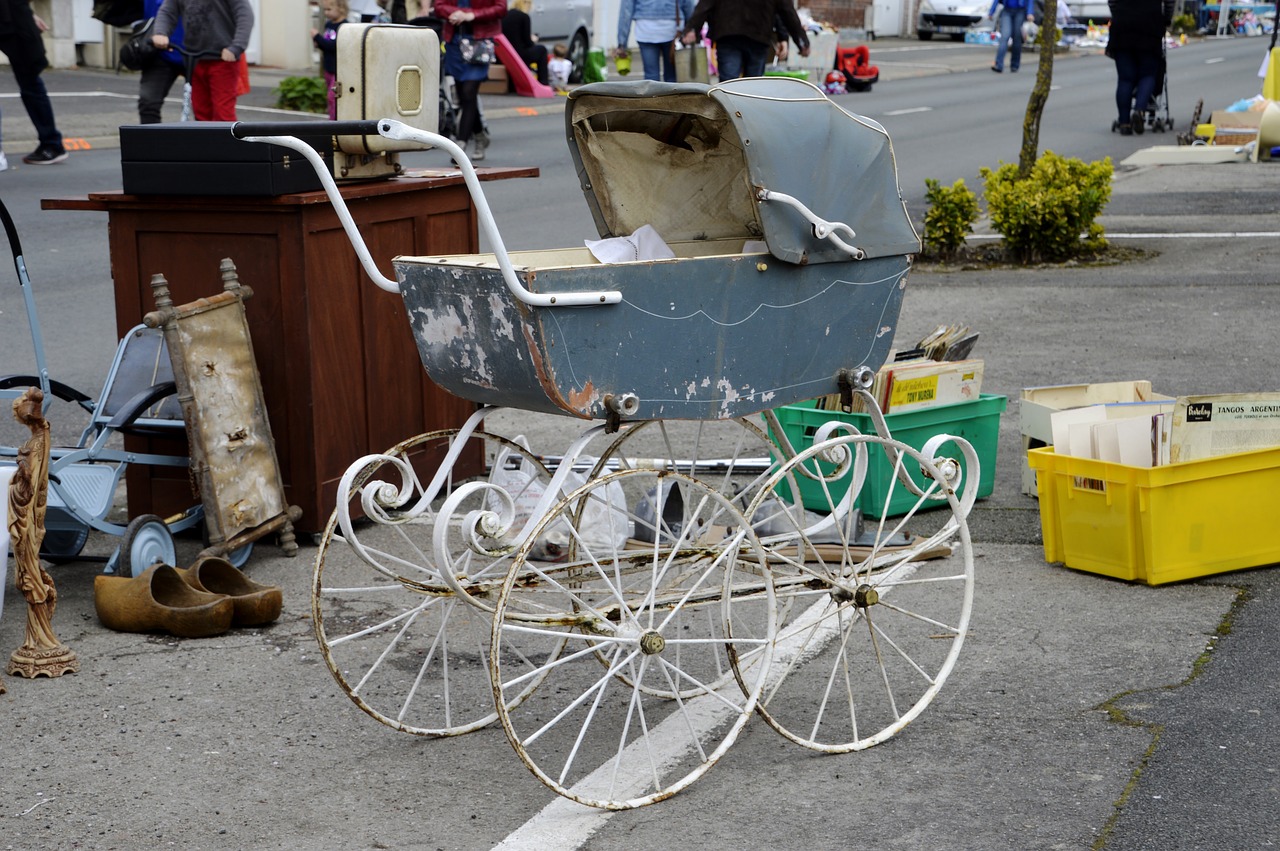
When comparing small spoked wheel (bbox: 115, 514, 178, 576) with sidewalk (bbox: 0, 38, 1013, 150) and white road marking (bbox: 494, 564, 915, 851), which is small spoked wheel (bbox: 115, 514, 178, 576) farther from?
sidewalk (bbox: 0, 38, 1013, 150)

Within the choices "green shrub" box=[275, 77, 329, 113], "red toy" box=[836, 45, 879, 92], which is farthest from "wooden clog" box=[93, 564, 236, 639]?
"red toy" box=[836, 45, 879, 92]

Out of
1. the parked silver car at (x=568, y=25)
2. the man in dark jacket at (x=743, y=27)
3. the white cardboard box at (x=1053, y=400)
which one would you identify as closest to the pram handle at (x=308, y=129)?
the white cardboard box at (x=1053, y=400)

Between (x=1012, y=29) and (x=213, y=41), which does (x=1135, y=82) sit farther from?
(x=213, y=41)

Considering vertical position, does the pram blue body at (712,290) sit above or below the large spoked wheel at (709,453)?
above

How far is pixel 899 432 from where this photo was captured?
6.00 metres

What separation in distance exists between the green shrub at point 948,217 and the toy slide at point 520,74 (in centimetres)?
1368

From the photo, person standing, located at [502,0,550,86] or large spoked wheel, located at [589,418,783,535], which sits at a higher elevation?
person standing, located at [502,0,550,86]

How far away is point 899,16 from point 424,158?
114 feet

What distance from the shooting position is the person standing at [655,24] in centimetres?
1931

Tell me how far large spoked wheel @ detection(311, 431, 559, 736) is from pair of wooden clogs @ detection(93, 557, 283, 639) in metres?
0.22

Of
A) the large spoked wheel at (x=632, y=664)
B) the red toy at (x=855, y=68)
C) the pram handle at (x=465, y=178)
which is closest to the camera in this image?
the pram handle at (x=465, y=178)

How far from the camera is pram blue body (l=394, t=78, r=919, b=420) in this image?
375 centimetres

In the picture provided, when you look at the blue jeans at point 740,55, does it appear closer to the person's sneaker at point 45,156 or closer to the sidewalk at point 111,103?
the sidewalk at point 111,103

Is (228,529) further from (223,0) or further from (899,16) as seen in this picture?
(899,16)
